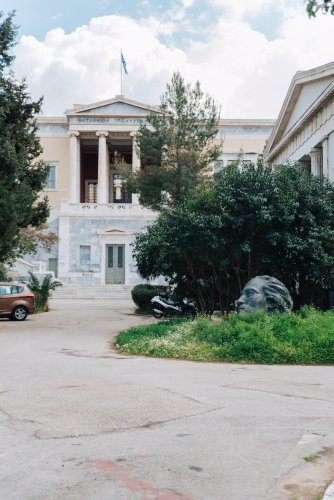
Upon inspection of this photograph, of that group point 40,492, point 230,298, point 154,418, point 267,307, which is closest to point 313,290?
point 230,298

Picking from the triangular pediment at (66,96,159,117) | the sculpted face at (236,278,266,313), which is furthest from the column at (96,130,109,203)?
the sculpted face at (236,278,266,313)

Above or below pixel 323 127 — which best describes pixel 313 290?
below

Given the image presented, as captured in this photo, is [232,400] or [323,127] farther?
[323,127]

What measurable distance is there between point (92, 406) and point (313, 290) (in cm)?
1438

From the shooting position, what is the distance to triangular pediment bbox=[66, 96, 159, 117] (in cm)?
5409

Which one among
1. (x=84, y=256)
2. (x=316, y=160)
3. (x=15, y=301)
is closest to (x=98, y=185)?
(x=84, y=256)

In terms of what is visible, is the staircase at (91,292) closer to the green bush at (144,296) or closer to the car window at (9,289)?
the green bush at (144,296)

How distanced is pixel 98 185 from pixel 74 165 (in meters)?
2.79

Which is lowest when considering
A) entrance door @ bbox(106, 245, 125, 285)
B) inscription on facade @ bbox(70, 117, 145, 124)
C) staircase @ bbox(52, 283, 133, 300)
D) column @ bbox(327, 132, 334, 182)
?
staircase @ bbox(52, 283, 133, 300)

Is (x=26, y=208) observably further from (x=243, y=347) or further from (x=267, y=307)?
(x=243, y=347)

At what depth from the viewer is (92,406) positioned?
7633mm

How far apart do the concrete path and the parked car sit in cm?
1314

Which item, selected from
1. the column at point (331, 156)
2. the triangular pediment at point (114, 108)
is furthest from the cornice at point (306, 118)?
the triangular pediment at point (114, 108)

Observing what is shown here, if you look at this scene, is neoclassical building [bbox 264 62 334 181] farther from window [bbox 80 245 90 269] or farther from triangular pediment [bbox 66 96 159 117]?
triangular pediment [bbox 66 96 159 117]
